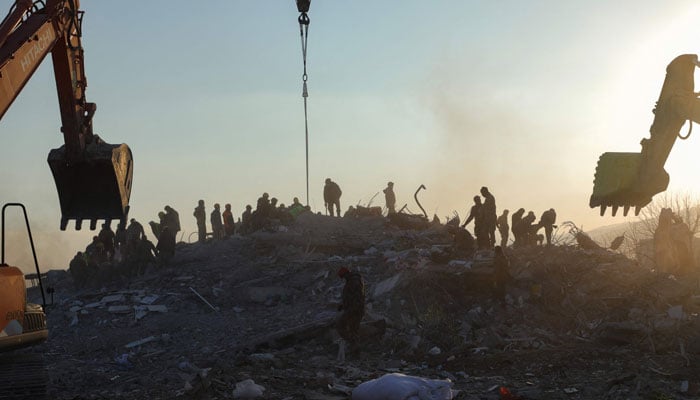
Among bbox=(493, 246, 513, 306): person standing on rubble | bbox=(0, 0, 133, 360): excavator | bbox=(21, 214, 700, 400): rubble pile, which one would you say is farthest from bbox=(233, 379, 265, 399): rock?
bbox=(493, 246, 513, 306): person standing on rubble

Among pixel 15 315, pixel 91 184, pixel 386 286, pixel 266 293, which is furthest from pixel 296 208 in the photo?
pixel 15 315

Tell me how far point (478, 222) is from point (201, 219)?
12150mm

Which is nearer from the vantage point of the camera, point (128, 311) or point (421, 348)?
point (421, 348)

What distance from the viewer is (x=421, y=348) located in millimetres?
13766

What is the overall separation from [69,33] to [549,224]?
1462cm

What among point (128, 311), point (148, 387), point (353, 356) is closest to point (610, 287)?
point (353, 356)

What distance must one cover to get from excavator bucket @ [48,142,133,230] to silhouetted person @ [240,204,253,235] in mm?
14979

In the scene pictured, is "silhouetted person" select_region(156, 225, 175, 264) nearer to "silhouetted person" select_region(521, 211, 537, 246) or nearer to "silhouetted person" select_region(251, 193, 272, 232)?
"silhouetted person" select_region(251, 193, 272, 232)

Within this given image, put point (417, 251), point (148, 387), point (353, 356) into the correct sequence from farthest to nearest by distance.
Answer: point (417, 251) < point (353, 356) < point (148, 387)

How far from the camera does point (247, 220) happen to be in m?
26.4

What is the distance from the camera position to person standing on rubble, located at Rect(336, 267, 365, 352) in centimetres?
1318

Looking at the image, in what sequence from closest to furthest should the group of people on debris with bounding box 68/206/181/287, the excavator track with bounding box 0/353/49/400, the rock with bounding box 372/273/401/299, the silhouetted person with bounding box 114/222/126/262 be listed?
the excavator track with bounding box 0/353/49/400, the rock with bounding box 372/273/401/299, the group of people on debris with bounding box 68/206/181/287, the silhouetted person with bounding box 114/222/126/262

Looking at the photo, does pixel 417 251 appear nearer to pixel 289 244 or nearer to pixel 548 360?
pixel 289 244

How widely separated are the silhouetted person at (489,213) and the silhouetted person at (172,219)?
11.2m
